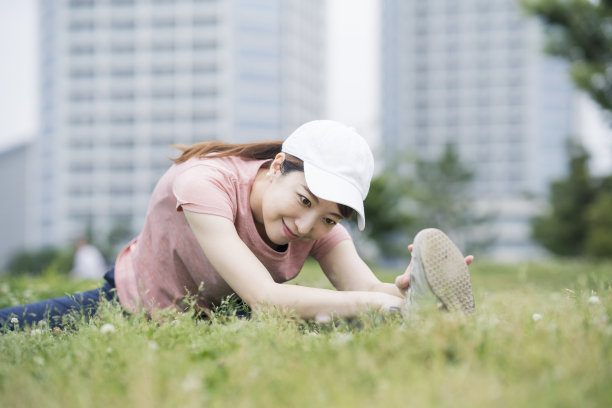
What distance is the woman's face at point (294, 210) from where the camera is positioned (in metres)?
2.64

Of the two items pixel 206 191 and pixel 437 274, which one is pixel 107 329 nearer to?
pixel 206 191

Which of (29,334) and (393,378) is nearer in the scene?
(393,378)

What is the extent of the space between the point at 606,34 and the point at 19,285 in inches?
522

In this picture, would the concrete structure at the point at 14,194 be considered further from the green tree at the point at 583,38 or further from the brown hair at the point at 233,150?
the brown hair at the point at 233,150

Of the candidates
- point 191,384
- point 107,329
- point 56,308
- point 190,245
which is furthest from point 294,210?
point 56,308

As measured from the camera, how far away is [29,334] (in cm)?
249

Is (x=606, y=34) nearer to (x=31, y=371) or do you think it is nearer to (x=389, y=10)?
(x=31, y=371)

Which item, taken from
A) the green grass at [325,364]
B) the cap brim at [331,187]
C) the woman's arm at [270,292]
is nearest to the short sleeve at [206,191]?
the woman's arm at [270,292]

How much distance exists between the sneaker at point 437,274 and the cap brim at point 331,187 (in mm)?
366

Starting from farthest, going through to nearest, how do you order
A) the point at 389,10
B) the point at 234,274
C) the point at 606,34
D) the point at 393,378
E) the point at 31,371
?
the point at 389,10 → the point at 606,34 → the point at 234,274 → the point at 31,371 → the point at 393,378

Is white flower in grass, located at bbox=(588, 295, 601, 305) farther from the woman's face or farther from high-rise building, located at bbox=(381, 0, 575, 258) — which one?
high-rise building, located at bbox=(381, 0, 575, 258)

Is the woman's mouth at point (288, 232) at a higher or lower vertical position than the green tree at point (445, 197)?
higher

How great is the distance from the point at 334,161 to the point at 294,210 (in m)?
0.29

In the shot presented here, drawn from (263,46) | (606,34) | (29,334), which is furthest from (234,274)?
(263,46)
